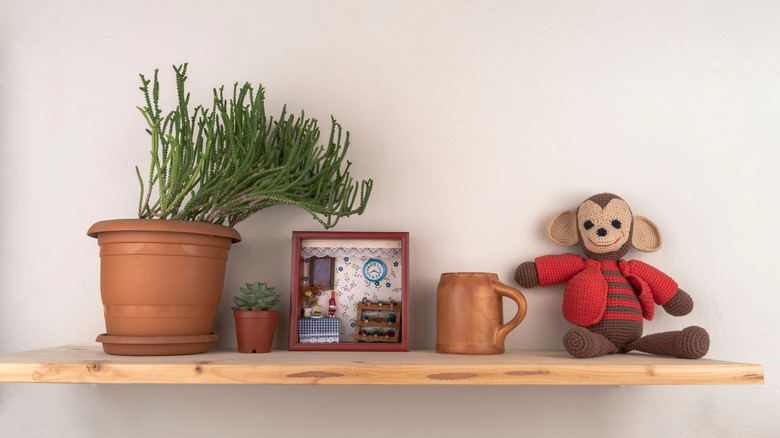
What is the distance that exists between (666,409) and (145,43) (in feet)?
3.85

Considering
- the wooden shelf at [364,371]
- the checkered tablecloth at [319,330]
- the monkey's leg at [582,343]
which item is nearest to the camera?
the wooden shelf at [364,371]

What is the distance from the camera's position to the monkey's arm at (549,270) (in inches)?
37.8

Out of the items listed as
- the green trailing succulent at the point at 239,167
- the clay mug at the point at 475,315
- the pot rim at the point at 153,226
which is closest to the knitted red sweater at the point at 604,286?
the clay mug at the point at 475,315

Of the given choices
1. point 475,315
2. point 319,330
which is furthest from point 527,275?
point 319,330

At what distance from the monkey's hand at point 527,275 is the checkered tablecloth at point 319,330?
1.08 feet

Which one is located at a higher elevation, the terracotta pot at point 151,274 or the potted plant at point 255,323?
the terracotta pot at point 151,274

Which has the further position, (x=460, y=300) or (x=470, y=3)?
(x=470, y=3)

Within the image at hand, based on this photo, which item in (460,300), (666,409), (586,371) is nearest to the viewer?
(586,371)

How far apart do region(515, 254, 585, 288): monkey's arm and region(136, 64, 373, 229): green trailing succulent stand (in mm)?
312

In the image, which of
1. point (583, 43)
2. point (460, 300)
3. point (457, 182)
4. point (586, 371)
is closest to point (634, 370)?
point (586, 371)

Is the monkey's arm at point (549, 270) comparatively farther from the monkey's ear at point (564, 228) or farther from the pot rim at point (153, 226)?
the pot rim at point (153, 226)

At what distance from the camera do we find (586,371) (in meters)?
0.73

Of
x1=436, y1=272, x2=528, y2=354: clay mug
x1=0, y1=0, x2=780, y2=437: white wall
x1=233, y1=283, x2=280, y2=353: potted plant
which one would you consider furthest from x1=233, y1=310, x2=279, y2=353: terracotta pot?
x1=436, y1=272, x2=528, y2=354: clay mug

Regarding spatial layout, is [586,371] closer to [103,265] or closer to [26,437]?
[103,265]
